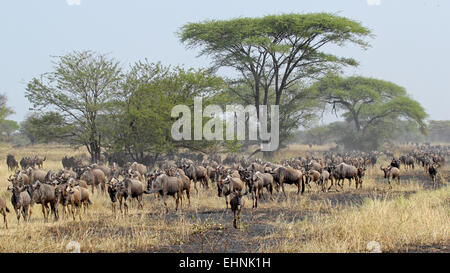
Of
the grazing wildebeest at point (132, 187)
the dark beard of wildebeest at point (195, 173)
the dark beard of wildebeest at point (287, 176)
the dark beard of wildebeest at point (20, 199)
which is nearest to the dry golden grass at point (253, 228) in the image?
the dark beard of wildebeest at point (20, 199)

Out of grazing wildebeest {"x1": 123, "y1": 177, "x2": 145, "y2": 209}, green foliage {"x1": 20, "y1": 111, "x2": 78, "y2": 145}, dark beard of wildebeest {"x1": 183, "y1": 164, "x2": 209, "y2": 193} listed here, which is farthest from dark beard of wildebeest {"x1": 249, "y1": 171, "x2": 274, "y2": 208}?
green foliage {"x1": 20, "y1": 111, "x2": 78, "y2": 145}

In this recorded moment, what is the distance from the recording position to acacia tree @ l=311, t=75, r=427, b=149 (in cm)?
4525

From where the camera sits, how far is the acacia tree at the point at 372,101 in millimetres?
45250

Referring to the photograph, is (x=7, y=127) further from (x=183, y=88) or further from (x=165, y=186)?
(x=165, y=186)

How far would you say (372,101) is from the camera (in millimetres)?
48000

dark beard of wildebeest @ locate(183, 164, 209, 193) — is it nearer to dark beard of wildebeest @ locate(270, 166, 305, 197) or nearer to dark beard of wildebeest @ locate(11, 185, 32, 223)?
dark beard of wildebeest @ locate(270, 166, 305, 197)

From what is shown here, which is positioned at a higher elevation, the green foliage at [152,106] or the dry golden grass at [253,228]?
the green foliage at [152,106]

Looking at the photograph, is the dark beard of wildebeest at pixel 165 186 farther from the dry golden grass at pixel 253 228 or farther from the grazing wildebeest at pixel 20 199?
the grazing wildebeest at pixel 20 199

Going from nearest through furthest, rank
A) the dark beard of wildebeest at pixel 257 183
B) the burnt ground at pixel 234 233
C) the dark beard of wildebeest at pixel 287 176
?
the burnt ground at pixel 234 233 < the dark beard of wildebeest at pixel 257 183 < the dark beard of wildebeest at pixel 287 176

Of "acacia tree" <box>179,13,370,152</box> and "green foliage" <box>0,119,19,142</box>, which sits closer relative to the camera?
"acacia tree" <box>179,13,370,152</box>

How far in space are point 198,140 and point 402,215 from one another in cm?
1525

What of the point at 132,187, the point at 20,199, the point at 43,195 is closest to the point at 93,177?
the point at 132,187
